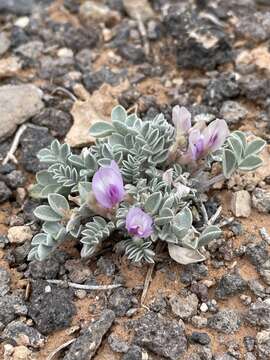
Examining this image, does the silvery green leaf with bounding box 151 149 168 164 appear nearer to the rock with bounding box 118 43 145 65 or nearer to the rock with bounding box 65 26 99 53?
the rock with bounding box 118 43 145 65

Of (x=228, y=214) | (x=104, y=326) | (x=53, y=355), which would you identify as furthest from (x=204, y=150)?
(x=53, y=355)

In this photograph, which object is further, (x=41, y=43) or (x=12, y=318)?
(x=41, y=43)

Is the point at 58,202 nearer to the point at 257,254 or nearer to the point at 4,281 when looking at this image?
the point at 4,281

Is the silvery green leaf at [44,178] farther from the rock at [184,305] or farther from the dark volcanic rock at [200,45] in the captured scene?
the dark volcanic rock at [200,45]

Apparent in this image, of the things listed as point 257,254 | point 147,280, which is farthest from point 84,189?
point 257,254

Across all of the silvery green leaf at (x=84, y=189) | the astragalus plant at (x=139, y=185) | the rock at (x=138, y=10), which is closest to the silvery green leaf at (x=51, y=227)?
the astragalus plant at (x=139, y=185)

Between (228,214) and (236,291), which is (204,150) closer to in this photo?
(228,214)
